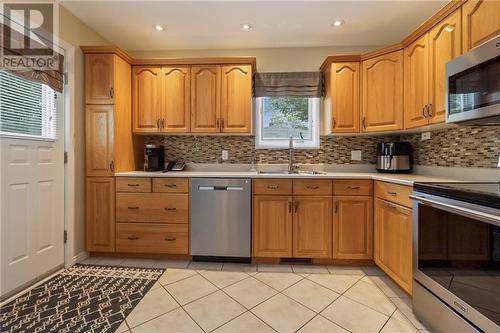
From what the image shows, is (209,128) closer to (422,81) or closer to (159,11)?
(159,11)

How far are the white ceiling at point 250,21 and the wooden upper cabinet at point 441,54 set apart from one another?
55 cm

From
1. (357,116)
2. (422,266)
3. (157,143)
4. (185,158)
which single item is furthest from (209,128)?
(422,266)

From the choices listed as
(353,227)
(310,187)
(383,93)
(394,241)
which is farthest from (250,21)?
(394,241)

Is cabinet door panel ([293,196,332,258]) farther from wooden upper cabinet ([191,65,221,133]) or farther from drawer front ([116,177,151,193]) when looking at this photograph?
drawer front ([116,177,151,193])

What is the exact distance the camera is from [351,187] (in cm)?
238

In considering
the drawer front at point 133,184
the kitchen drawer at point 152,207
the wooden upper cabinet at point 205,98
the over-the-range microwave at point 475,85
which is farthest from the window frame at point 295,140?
the over-the-range microwave at point 475,85

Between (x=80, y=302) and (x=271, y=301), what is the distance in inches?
54.9

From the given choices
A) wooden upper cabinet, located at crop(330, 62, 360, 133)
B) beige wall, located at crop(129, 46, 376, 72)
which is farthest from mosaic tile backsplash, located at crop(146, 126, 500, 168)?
beige wall, located at crop(129, 46, 376, 72)

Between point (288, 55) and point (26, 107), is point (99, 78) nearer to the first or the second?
point (26, 107)

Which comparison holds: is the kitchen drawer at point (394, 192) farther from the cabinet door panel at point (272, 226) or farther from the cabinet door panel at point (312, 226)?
the cabinet door panel at point (272, 226)

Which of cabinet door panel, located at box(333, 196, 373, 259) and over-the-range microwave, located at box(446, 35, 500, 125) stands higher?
over-the-range microwave, located at box(446, 35, 500, 125)

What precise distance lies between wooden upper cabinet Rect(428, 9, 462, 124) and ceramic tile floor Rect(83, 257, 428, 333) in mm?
1464

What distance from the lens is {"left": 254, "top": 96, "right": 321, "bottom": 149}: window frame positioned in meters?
3.05

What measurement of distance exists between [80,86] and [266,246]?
2495mm
